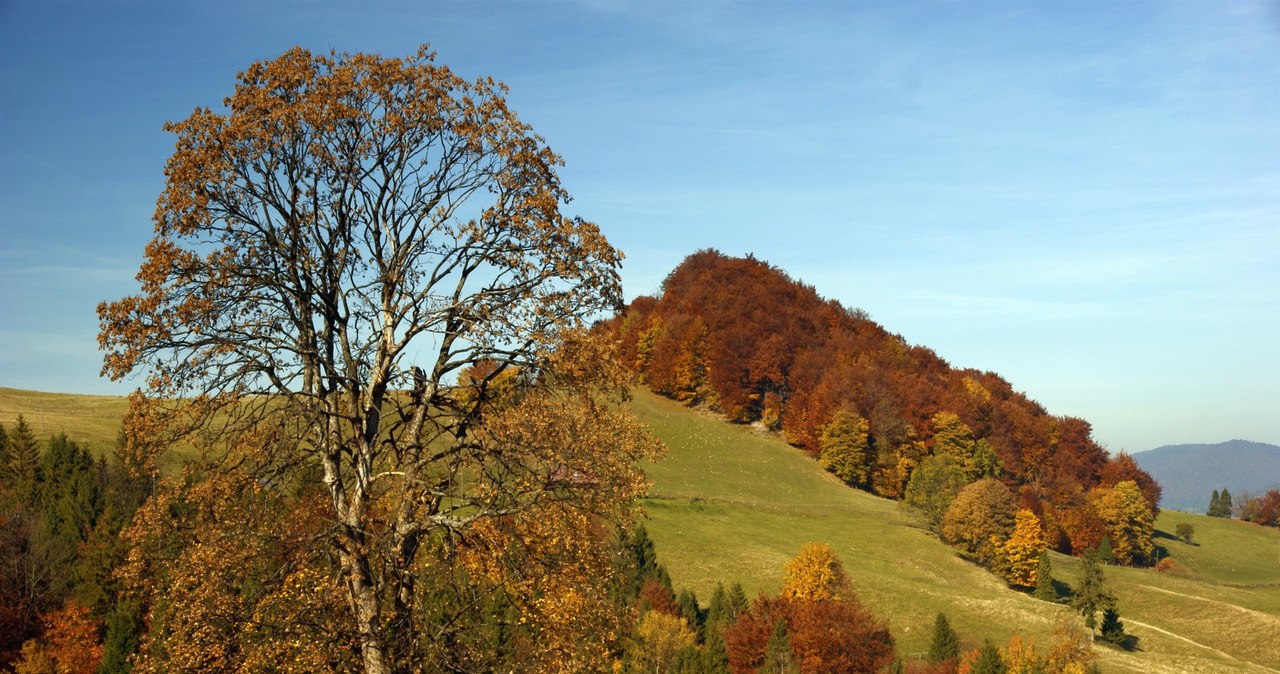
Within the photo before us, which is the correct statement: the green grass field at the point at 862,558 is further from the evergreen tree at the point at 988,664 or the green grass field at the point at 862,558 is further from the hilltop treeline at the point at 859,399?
the evergreen tree at the point at 988,664

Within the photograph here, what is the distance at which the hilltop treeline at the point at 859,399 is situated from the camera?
13850 cm

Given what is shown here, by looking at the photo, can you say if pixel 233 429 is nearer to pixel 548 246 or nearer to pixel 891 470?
pixel 548 246

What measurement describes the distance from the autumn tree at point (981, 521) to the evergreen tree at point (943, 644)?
33.0 m

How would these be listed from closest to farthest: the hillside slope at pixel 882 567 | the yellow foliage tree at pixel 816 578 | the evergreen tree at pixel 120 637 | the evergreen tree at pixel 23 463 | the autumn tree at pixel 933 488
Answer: the evergreen tree at pixel 120 637 → the yellow foliage tree at pixel 816 578 → the hillside slope at pixel 882 567 → the evergreen tree at pixel 23 463 → the autumn tree at pixel 933 488

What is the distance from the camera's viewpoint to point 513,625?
13.3 metres

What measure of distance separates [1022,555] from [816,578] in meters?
33.3

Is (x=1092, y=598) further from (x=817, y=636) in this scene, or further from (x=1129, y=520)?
(x=1129, y=520)

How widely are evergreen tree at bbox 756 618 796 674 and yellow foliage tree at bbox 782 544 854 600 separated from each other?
28.3 ft

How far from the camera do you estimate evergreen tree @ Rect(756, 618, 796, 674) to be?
6544cm

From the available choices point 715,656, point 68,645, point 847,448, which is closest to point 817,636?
point 715,656

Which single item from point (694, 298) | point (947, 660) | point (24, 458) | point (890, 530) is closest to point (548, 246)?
point (947, 660)

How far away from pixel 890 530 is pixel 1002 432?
193 feet

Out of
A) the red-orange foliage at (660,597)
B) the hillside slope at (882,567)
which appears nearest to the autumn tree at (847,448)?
the hillside slope at (882,567)

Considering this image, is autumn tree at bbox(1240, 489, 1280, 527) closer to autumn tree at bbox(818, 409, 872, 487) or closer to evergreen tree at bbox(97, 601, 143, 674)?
autumn tree at bbox(818, 409, 872, 487)
